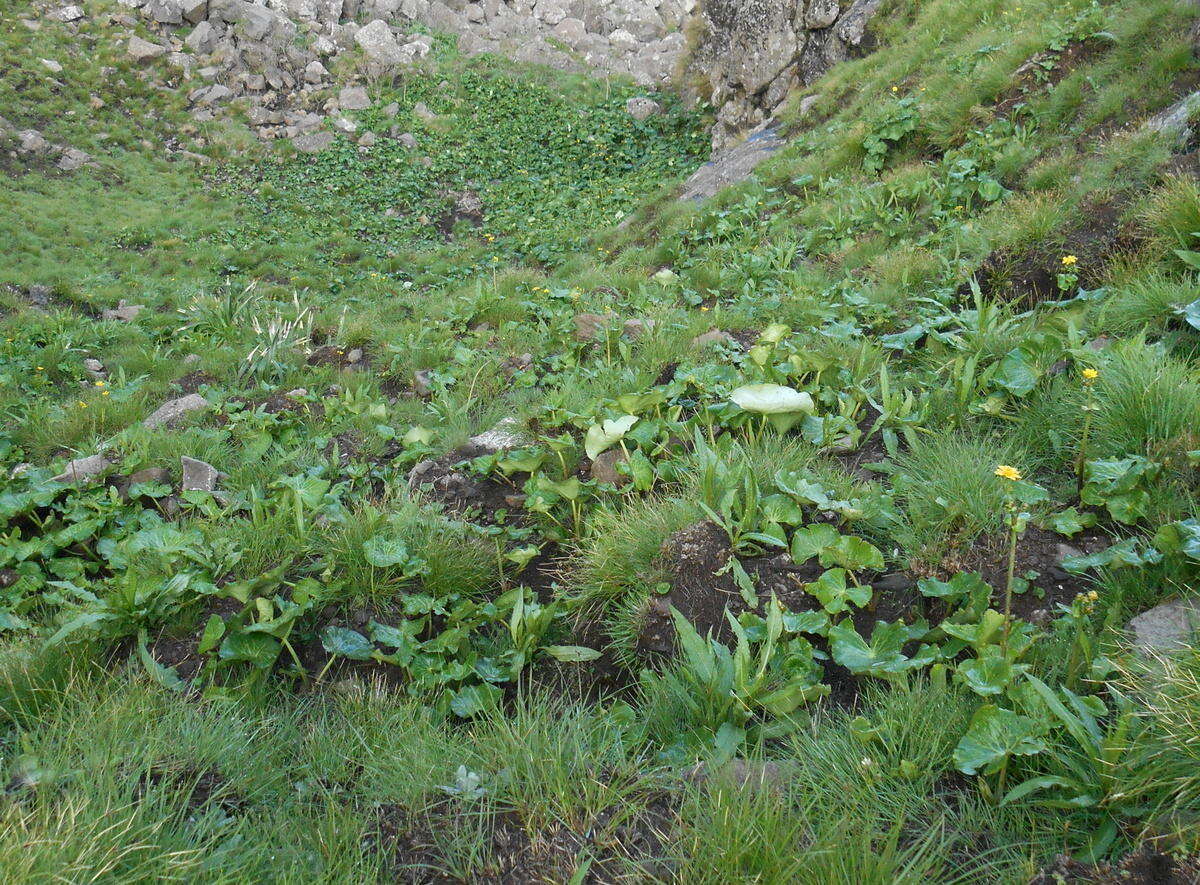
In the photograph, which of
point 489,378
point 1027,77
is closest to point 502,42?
point 1027,77

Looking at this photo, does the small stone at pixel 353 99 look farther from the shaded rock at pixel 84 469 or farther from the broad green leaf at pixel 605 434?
the broad green leaf at pixel 605 434

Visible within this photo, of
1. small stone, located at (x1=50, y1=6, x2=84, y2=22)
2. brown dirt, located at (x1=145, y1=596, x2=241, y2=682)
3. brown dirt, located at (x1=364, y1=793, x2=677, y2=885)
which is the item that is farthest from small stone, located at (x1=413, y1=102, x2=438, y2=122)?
brown dirt, located at (x1=364, y1=793, x2=677, y2=885)

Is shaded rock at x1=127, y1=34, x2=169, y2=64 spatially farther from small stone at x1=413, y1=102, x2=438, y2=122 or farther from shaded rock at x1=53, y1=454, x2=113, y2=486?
shaded rock at x1=53, y1=454, x2=113, y2=486

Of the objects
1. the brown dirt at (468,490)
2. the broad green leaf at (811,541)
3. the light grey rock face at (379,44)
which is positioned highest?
the light grey rock face at (379,44)

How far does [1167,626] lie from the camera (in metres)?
2.03

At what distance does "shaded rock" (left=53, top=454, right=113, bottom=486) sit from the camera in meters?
4.08

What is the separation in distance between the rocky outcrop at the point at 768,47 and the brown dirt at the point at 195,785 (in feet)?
39.9

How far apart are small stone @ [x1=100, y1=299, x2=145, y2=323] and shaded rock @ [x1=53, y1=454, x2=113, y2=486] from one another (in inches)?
198

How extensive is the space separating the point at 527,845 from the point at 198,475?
3.10 meters

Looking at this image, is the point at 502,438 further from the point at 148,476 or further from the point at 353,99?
the point at 353,99

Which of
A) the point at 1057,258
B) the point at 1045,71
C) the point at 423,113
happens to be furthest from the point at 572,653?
the point at 423,113

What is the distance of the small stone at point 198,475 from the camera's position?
4023mm

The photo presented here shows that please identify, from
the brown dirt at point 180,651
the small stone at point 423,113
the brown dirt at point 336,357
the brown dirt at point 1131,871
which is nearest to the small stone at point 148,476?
the brown dirt at point 180,651

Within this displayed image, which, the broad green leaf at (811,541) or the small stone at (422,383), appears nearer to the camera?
the broad green leaf at (811,541)
